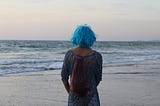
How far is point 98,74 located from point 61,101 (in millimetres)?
6639

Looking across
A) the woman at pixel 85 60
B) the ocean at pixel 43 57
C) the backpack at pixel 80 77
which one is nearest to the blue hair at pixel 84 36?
the woman at pixel 85 60

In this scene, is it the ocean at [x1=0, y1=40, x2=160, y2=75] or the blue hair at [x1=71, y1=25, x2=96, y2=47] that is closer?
the blue hair at [x1=71, y1=25, x2=96, y2=47]

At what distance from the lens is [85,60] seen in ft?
13.9

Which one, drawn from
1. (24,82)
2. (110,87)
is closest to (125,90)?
(110,87)

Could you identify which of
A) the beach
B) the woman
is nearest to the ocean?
the beach

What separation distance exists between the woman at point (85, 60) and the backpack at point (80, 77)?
23mm

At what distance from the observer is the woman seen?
4.25m

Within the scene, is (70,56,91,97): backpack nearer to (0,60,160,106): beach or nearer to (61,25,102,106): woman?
(61,25,102,106): woman

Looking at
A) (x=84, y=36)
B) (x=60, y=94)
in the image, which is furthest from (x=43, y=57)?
(x=84, y=36)

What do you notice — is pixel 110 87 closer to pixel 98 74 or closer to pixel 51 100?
pixel 51 100

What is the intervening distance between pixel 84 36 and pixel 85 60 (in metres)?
0.24

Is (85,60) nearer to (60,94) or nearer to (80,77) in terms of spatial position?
(80,77)

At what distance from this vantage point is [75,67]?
4211 millimetres

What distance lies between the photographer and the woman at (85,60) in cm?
425
